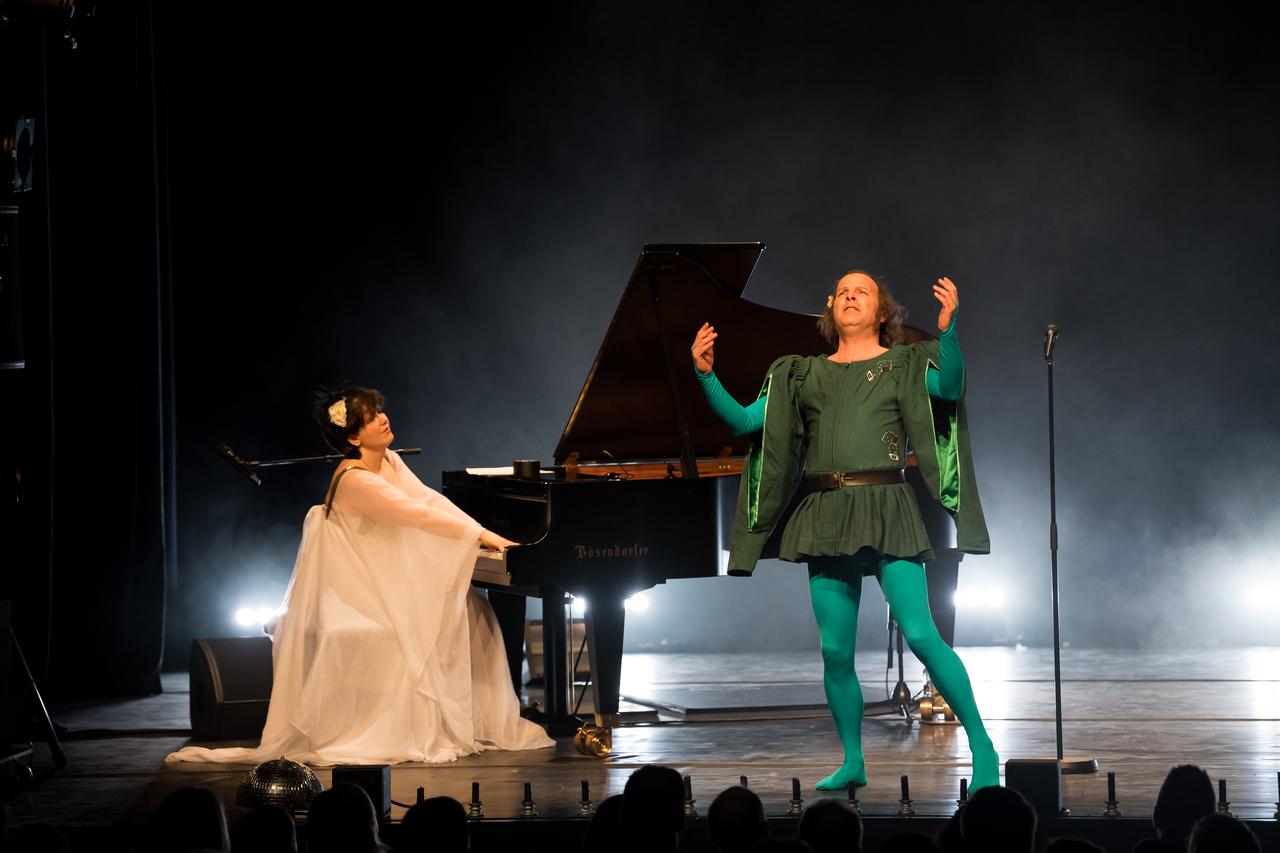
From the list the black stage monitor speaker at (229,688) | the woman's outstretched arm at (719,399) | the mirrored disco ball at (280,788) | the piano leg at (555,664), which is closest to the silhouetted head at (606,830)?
the mirrored disco ball at (280,788)

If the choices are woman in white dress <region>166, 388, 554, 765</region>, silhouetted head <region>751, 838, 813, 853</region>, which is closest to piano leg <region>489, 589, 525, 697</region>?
woman in white dress <region>166, 388, 554, 765</region>

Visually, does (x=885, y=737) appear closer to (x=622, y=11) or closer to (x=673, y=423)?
(x=673, y=423)

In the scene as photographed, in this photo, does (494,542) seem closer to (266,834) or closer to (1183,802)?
(266,834)

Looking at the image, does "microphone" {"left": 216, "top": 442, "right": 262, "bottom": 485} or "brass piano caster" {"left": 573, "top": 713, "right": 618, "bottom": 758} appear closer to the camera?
"brass piano caster" {"left": 573, "top": 713, "right": 618, "bottom": 758}

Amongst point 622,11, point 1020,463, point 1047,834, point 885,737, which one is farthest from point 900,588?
point 622,11

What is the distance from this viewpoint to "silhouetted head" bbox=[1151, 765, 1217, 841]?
112 inches

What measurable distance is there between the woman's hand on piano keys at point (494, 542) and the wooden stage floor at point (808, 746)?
0.68m

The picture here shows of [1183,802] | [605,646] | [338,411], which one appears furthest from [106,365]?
[1183,802]

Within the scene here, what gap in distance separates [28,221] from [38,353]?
2.12 ft

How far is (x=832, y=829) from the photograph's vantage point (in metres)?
2.52

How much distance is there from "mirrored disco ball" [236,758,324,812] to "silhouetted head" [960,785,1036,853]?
73.6 inches

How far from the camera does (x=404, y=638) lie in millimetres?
4910

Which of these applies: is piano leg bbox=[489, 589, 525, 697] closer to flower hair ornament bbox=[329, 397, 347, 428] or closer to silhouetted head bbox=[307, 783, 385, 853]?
flower hair ornament bbox=[329, 397, 347, 428]

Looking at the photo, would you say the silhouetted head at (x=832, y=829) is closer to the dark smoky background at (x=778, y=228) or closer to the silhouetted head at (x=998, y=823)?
the silhouetted head at (x=998, y=823)
